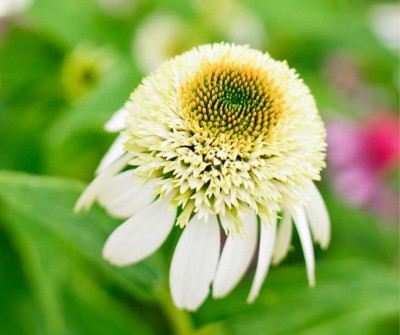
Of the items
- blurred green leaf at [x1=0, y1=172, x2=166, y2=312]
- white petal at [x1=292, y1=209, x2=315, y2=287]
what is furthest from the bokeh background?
white petal at [x1=292, y1=209, x2=315, y2=287]

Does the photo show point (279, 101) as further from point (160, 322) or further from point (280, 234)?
point (160, 322)

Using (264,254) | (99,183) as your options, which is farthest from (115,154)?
(264,254)

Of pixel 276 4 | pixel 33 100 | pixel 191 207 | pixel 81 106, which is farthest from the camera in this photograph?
pixel 276 4

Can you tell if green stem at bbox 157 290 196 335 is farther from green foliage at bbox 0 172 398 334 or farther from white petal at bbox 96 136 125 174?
white petal at bbox 96 136 125 174

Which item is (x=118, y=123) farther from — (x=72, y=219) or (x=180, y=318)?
(x=180, y=318)

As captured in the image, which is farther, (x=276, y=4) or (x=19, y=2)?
(x=276, y=4)

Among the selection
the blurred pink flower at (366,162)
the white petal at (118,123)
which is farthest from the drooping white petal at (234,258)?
the blurred pink flower at (366,162)

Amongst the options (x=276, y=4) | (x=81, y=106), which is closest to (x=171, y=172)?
(x=81, y=106)
